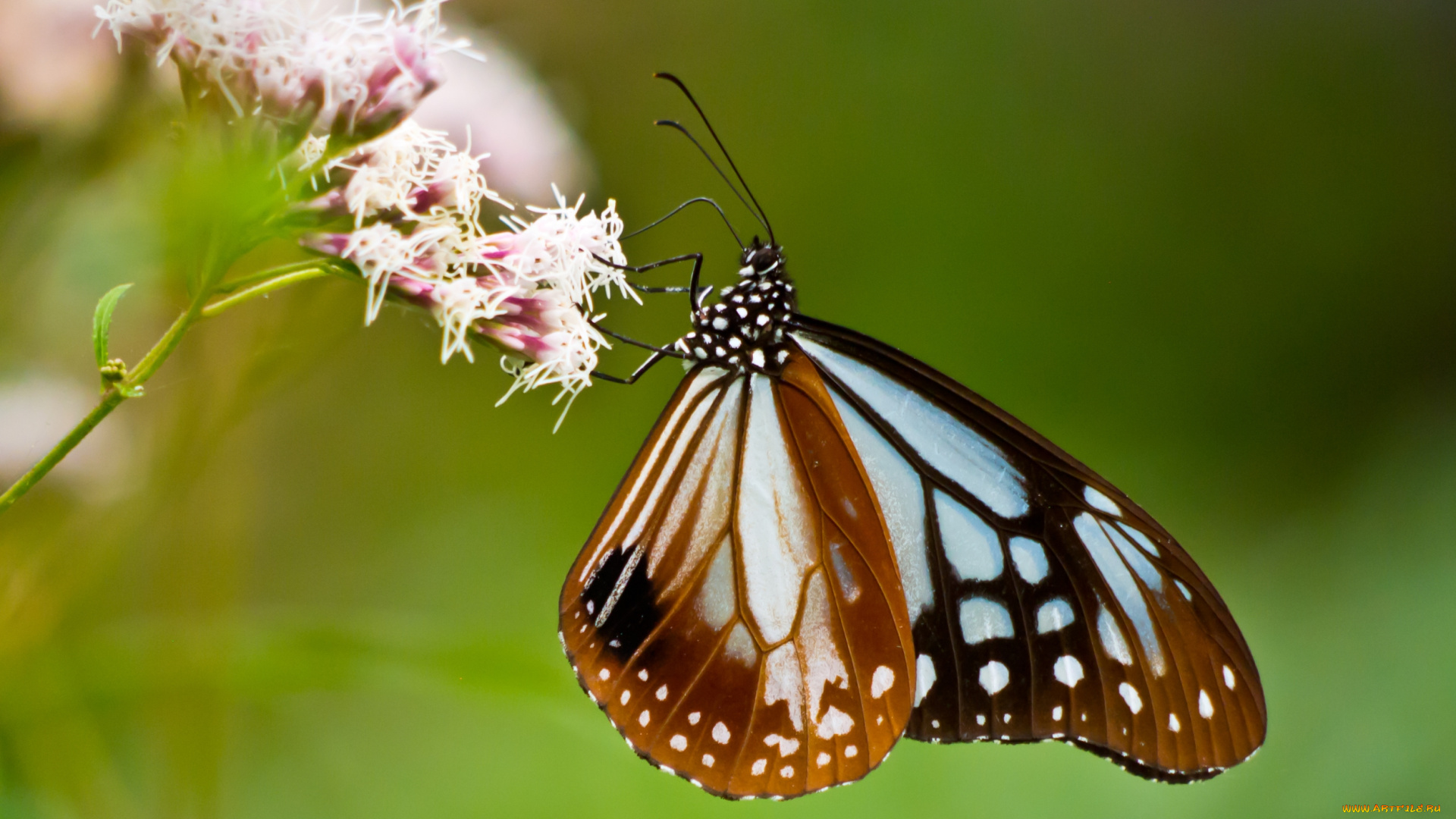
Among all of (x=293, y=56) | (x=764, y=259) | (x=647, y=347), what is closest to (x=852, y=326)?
(x=764, y=259)

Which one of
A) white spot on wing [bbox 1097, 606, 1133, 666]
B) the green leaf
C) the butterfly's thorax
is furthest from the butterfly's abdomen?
the green leaf

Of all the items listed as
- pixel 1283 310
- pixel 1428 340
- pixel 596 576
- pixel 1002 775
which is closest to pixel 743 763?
pixel 596 576

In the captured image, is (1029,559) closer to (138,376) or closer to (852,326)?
(138,376)

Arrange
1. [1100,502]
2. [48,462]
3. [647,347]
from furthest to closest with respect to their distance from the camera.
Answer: [1100,502], [647,347], [48,462]

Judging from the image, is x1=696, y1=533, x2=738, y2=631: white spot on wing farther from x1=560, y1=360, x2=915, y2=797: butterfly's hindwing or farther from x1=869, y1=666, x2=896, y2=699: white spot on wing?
x1=869, y1=666, x2=896, y2=699: white spot on wing

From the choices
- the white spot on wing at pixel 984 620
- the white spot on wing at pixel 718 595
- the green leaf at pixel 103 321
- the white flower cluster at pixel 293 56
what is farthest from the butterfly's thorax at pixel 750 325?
the green leaf at pixel 103 321

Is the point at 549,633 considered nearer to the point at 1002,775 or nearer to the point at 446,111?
the point at 1002,775
